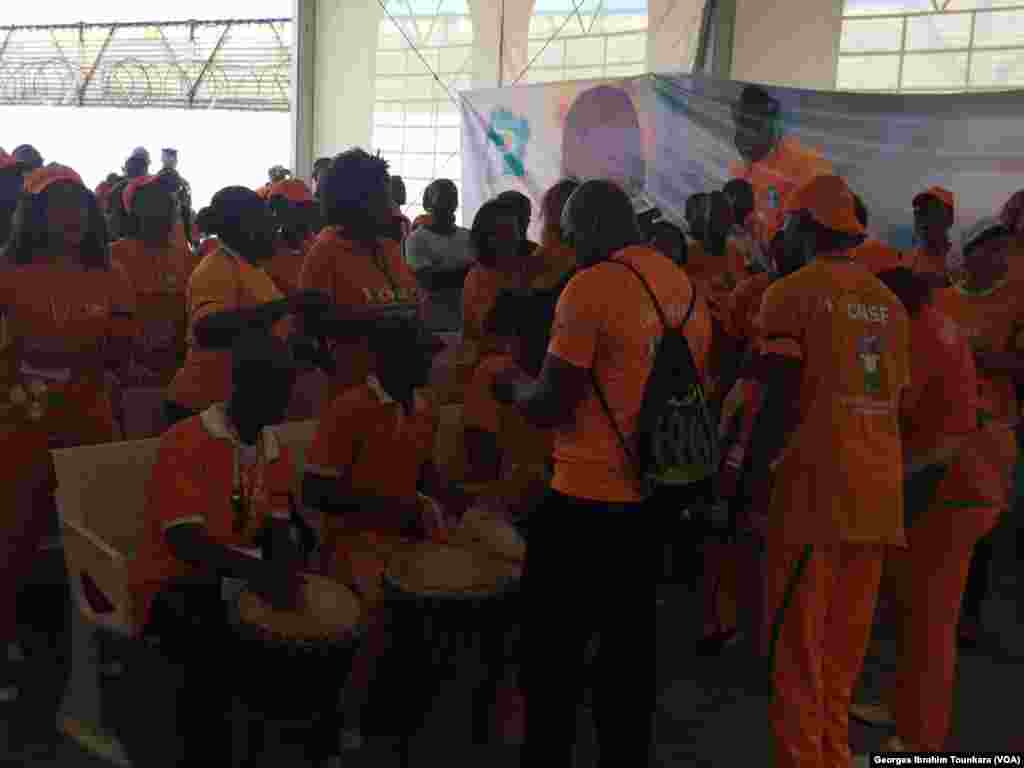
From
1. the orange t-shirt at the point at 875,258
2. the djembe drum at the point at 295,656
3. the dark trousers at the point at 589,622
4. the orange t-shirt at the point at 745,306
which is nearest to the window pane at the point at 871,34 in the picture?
the orange t-shirt at the point at 745,306

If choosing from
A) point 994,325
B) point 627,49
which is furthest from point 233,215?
point 627,49

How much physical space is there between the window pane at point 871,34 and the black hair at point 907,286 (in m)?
5.94

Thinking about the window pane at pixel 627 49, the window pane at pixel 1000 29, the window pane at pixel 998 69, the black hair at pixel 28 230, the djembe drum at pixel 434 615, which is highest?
the window pane at pixel 627 49

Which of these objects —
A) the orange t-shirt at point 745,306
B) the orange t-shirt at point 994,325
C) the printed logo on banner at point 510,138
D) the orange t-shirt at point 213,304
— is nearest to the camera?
the orange t-shirt at point 213,304

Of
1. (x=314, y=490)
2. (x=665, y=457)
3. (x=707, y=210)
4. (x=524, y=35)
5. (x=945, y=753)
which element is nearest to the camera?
(x=665, y=457)

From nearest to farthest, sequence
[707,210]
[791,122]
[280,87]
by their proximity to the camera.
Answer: [707,210]
[791,122]
[280,87]

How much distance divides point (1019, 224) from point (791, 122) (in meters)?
2.33

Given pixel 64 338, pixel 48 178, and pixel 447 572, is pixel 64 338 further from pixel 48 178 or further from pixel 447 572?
pixel 447 572

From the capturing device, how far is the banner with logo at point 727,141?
637cm

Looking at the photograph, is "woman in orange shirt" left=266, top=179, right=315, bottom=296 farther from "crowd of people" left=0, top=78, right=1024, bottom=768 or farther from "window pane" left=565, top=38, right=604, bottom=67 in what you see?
"window pane" left=565, top=38, right=604, bottom=67

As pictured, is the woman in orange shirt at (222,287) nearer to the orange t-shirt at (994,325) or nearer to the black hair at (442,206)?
the black hair at (442,206)

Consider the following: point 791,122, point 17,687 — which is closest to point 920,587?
point 17,687

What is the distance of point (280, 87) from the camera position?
14.8 meters

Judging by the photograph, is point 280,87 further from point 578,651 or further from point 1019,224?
point 578,651
